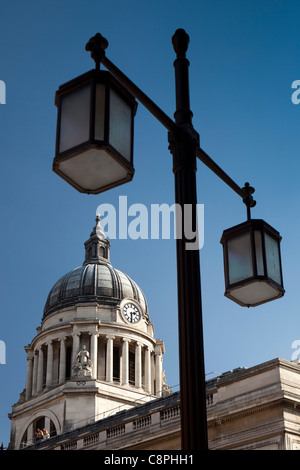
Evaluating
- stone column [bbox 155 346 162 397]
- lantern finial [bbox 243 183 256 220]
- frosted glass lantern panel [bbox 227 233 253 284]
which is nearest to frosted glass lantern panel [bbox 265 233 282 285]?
frosted glass lantern panel [bbox 227 233 253 284]

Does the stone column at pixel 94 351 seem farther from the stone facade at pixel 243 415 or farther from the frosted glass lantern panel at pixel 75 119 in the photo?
the frosted glass lantern panel at pixel 75 119

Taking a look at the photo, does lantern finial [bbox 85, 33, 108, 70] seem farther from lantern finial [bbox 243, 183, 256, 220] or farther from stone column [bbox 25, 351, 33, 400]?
stone column [bbox 25, 351, 33, 400]

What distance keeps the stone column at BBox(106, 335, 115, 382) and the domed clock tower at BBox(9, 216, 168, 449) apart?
0.07 metres

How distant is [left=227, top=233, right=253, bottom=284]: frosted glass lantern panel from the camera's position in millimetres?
9625

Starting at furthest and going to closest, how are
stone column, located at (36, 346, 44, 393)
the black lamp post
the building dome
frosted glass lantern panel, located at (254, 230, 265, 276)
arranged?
the building dome < stone column, located at (36, 346, 44, 393) < frosted glass lantern panel, located at (254, 230, 265, 276) < the black lamp post

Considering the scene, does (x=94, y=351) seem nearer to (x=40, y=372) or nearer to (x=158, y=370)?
(x=40, y=372)

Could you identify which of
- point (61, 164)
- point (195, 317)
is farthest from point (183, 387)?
point (61, 164)

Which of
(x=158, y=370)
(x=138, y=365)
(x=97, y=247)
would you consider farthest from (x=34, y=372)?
(x=97, y=247)

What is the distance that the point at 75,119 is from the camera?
7.55 meters

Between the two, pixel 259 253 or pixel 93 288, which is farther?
pixel 93 288

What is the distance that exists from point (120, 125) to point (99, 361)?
2438 inches

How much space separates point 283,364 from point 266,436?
3.04 meters

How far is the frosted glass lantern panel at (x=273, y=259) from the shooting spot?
9719mm
